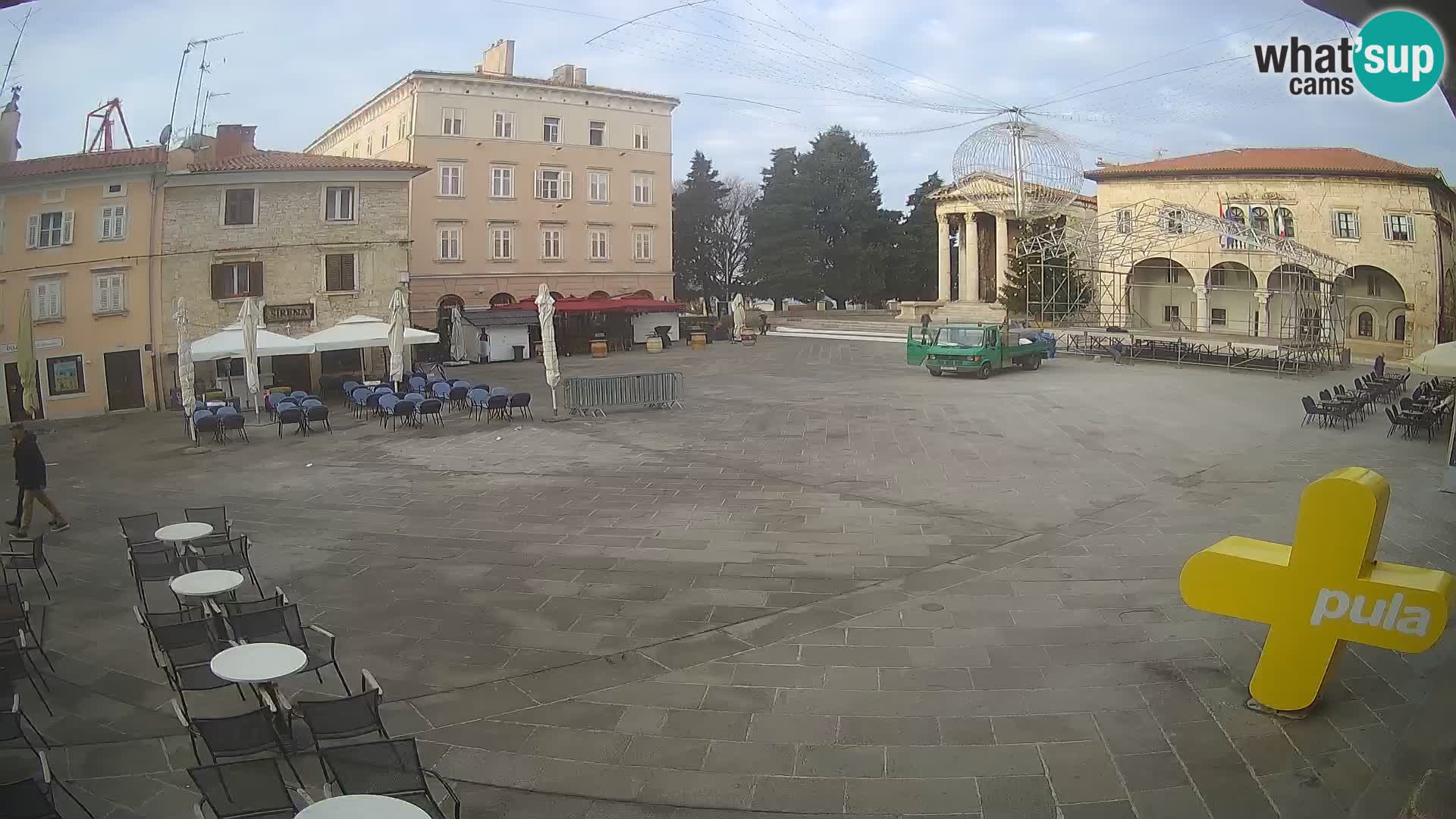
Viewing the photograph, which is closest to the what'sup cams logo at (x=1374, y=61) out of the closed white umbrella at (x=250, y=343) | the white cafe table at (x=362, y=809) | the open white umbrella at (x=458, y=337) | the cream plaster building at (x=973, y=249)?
the white cafe table at (x=362, y=809)

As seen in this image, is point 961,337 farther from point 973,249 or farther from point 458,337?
point 973,249

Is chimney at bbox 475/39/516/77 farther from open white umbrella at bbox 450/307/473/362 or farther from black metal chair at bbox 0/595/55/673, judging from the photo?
black metal chair at bbox 0/595/55/673

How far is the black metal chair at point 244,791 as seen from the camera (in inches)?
159

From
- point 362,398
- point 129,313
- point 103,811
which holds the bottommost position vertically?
point 103,811

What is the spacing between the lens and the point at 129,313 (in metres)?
16.7

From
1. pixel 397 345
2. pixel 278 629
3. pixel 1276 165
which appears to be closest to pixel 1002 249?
pixel 1276 165

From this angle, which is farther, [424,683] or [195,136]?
[195,136]

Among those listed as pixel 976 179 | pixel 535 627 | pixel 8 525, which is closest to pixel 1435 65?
pixel 535 627

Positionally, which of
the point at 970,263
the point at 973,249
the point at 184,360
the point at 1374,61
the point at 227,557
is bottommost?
the point at 227,557

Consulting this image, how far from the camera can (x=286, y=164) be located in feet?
82.4

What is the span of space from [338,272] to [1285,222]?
23654mm

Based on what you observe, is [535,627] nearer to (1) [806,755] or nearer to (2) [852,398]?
(1) [806,755]

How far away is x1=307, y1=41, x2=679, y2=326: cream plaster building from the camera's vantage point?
37094 millimetres

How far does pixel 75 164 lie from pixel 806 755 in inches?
548
